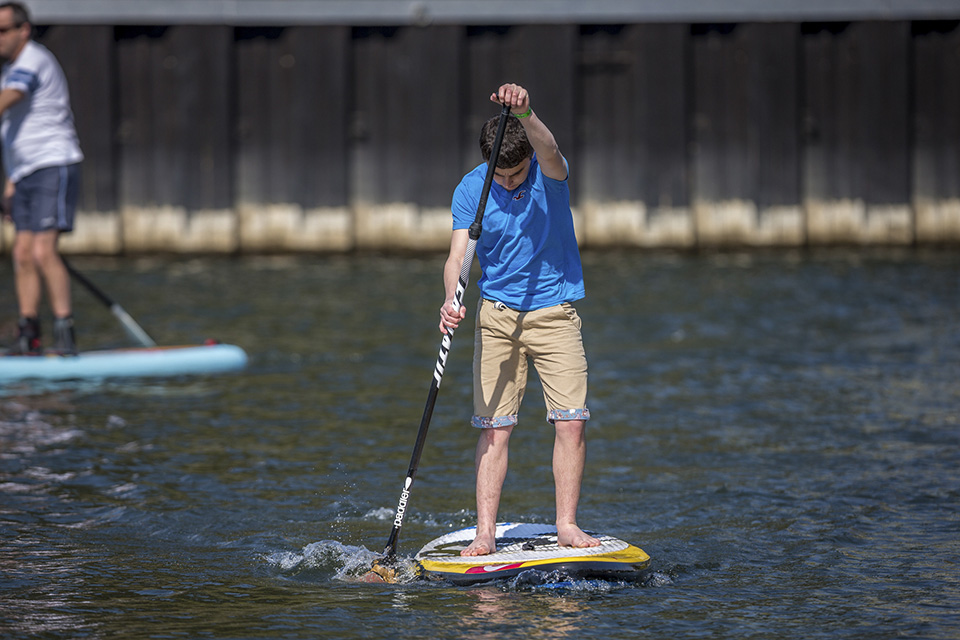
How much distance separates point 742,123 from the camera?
16.9 m

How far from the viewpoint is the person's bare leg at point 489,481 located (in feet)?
17.4

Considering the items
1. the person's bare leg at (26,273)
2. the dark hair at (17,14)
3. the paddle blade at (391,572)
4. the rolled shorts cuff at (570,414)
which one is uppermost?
the dark hair at (17,14)

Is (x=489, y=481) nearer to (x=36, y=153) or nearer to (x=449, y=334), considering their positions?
(x=449, y=334)

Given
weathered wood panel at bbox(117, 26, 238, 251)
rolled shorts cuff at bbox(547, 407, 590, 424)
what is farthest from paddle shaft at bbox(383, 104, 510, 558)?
weathered wood panel at bbox(117, 26, 238, 251)

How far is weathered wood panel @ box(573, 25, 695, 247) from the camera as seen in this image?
16641mm

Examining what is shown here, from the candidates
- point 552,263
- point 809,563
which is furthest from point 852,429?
point 552,263

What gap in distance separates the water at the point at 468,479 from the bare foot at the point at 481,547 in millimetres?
201

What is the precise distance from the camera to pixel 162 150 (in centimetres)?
1636

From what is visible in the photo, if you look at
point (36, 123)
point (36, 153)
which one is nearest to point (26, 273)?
point (36, 153)

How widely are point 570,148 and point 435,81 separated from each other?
1.85 meters

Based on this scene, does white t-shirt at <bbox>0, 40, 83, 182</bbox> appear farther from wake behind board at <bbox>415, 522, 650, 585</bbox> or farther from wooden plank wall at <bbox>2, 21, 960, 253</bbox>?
wooden plank wall at <bbox>2, 21, 960, 253</bbox>

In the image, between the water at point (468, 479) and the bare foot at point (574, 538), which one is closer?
the water at point (468, 479)

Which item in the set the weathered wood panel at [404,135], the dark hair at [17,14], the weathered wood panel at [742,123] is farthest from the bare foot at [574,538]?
the weathered wood panel at [742,123]

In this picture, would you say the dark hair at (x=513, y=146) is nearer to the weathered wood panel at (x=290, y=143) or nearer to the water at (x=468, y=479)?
the water at (x=468, y=479)
